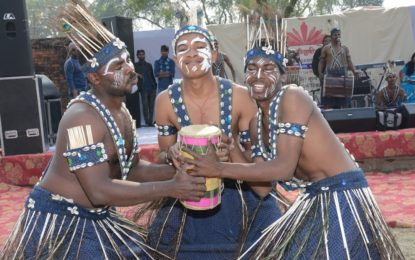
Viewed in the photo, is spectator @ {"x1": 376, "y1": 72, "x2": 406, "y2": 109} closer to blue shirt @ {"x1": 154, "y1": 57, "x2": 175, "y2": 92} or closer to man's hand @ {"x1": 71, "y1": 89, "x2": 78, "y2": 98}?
blue shirt @ {"x1": 154, "y1": 57, "x2": 175, "y2": 92}

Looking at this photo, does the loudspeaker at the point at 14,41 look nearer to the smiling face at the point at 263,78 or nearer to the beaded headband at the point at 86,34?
the beaded headband at the point at 86,34

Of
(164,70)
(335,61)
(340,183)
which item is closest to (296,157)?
(340,183)

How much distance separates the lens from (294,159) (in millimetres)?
2676

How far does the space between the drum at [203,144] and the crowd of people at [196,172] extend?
0.04 meters

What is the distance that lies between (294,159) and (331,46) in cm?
832

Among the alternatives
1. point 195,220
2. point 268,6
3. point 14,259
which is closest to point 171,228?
point 195,220

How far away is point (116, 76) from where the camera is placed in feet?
9.57

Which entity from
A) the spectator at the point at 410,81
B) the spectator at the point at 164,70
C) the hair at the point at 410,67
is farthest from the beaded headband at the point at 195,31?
the hair at the point at 410,67

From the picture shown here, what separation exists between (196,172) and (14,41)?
539 cm

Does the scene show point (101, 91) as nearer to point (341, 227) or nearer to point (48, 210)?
point (48, 210)

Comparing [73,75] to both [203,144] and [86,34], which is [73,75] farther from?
[203,144]

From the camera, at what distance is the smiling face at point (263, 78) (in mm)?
2875

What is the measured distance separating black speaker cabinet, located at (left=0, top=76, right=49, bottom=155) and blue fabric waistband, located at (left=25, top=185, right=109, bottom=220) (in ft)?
15.3

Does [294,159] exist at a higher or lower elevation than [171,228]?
higher
